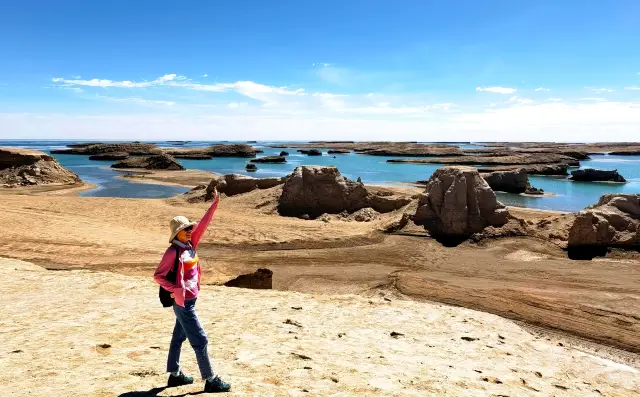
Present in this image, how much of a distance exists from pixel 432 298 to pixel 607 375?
5.07 metres

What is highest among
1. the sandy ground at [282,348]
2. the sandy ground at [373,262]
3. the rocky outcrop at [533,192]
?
the sandy ground at [282,348]

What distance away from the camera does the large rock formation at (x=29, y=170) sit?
4516cm

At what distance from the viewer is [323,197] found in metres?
27.2

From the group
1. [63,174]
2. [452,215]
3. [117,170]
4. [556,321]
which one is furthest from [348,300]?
[117,170]

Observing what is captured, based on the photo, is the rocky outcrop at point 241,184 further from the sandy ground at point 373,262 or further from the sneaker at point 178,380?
the sneaker at point 178,380

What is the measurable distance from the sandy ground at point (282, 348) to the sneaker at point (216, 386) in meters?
0.15

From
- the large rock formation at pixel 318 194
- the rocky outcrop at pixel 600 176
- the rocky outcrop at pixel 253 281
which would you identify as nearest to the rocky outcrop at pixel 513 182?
the rocky outcrop at pixel 600 176

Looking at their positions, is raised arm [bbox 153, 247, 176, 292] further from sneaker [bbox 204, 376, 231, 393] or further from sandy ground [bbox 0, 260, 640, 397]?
sandy ground [bbox 0, 260, 640, 397]

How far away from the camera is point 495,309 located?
11781mm

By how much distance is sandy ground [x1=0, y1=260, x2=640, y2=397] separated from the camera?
5.64 m

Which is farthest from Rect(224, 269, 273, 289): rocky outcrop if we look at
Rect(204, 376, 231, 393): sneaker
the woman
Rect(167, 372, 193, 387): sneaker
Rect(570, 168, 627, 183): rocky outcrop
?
Rect(570, 168, 627, 183): rocky outcrop

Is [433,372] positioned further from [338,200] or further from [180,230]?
[338,200]

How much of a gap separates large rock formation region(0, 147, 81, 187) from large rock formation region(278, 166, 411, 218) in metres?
31.6

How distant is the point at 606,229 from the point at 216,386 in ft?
59.2
